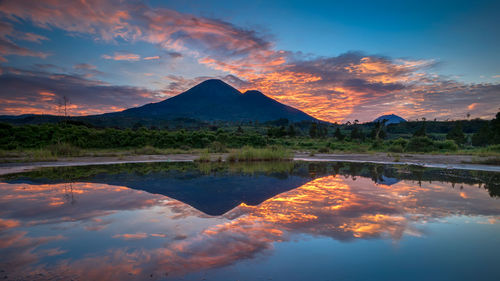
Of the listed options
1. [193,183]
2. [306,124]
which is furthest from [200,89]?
[193,183]

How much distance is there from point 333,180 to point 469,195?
12.0ft

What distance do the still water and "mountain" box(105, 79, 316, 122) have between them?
94.2 metres

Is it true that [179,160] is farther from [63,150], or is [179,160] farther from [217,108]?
[217,108]

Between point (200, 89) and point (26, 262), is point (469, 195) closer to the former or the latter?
point (26, 262)

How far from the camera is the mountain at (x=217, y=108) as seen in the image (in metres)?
109

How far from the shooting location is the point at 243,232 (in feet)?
13.3

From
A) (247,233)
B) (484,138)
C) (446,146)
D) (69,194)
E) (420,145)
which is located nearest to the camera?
(247,233)

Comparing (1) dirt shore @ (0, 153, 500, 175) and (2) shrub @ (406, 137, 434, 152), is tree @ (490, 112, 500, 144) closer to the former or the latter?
(2) shrub @ (406, 137, 434, 152)

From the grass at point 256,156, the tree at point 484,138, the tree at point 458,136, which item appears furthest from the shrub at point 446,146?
the grass at point 256,156

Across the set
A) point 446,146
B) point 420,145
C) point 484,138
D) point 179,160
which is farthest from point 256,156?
point 484,138

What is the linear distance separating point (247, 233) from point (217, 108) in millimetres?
122966

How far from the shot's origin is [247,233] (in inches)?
158

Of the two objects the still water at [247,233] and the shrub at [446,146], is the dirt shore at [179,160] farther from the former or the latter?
the shrub at [446,146]

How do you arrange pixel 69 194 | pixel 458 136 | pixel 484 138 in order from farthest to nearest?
pixel 458 136
pixel 484 138
pixel 69 194
